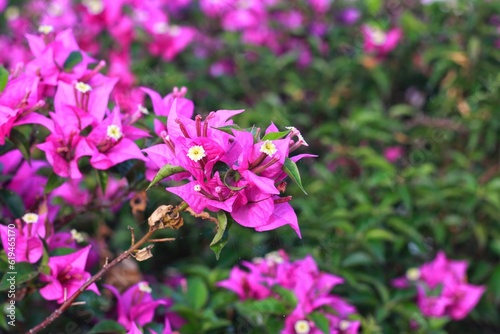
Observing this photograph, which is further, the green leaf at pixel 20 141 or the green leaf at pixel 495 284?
the green leaf at pixel 495 284

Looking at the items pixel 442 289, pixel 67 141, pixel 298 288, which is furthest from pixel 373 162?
pixel 67 141

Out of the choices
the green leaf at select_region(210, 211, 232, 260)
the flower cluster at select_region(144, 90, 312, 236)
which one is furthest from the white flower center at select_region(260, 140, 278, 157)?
the green leaf at select_region(210, 211, 232, 260)

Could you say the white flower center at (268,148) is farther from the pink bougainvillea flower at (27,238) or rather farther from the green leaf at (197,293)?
the green leaf at (197,293)

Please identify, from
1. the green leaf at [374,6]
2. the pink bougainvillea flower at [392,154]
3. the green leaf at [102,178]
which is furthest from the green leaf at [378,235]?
the green leaf at [374,6]

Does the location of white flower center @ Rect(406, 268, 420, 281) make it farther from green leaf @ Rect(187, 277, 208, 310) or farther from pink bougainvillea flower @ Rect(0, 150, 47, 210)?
pink bougainvillea flower @ Rect(0, 150, 47, 210)

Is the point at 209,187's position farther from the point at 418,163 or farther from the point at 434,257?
the point at 418,163

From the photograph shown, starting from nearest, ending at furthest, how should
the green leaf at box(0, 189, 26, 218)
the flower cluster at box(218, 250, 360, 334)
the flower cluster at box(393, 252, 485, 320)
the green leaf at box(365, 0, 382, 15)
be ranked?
the green leaf at box(0, 189, 26, 218) < the flower cluster at box(218, 250, 360, 334) < the flower cluster at box(393, 252, 485, 320) < the green leaf at box(365, 0, 382, 15)

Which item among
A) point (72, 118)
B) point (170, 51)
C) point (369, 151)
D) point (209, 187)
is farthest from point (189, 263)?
point (209, 187)
